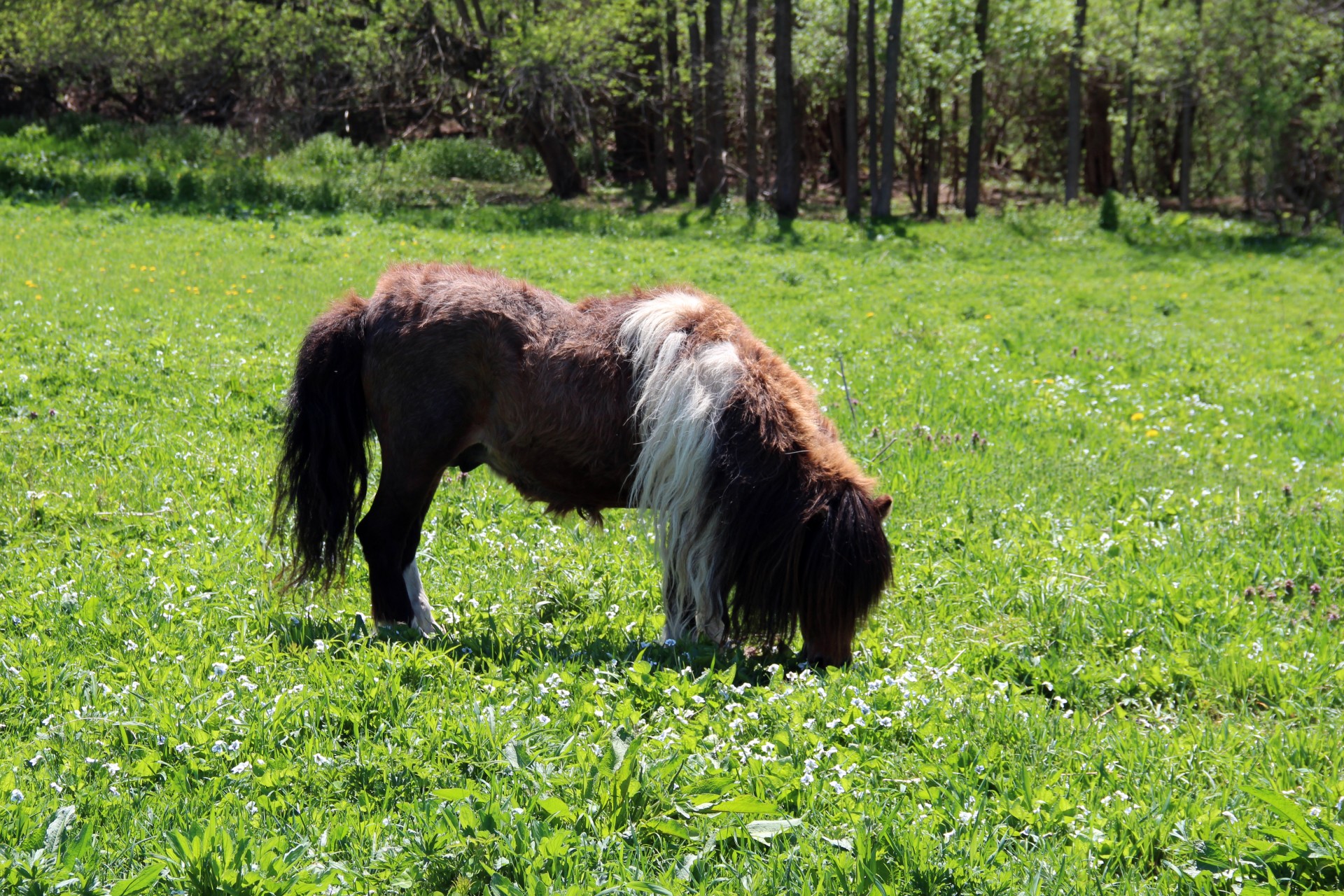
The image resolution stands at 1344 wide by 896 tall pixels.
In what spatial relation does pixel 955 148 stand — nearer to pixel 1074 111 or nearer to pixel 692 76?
pixel 1074 111

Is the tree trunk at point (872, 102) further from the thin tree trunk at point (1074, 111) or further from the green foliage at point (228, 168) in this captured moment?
the green foliage at point (228, 168)

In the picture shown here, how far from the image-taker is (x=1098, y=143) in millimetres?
34125

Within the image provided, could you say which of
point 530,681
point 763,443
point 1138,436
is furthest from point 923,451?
point 530,681

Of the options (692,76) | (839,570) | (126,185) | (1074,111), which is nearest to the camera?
(839,570)

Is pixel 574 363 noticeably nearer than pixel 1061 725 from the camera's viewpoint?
No

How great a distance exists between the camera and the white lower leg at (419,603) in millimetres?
4797

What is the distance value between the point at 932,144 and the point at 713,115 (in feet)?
21.0

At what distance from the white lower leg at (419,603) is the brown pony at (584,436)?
0.01m

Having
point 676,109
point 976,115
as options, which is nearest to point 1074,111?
point 976,115

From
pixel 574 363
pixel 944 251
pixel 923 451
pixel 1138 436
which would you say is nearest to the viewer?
pixel 574 363

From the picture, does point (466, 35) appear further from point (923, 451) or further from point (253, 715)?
point (253, 715)

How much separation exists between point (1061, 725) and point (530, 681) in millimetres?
1910

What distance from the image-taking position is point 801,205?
28.4 m

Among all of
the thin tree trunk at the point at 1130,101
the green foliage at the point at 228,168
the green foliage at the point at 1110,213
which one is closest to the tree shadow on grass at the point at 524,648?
the green foliage at the point at 228,168
